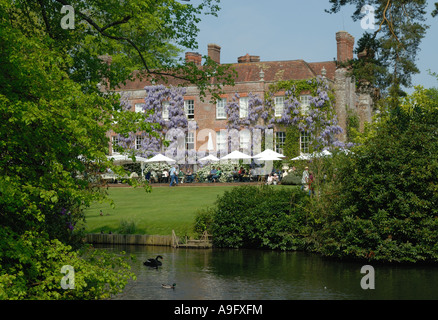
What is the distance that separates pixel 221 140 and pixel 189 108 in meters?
4.47

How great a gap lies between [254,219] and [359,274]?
657 cm

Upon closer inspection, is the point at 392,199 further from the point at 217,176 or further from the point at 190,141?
the point at 190,141

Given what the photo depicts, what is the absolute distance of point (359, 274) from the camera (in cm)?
2016

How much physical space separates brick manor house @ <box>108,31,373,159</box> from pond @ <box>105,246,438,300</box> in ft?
101

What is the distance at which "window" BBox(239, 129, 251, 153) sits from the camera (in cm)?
5410

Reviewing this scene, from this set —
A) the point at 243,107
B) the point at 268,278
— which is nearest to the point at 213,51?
the point at 243,107

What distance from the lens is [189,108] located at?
187 ft

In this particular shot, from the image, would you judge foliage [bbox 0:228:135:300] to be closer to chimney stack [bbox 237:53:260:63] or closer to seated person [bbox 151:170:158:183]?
seated person [bbox 151:170:158:183]

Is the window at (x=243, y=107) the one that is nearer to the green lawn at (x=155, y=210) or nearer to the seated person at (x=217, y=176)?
the seated person at (x=217, y=176)

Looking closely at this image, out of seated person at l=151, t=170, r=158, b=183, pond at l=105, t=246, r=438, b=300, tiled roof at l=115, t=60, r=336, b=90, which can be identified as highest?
tiled roof at l=115, t=60, r=336, b=90

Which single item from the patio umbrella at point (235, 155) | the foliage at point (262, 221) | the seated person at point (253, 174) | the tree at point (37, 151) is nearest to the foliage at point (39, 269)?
the tree at point (37, 151)

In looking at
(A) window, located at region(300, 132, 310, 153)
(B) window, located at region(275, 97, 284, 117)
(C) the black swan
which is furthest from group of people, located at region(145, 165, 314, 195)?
(C) the black swan

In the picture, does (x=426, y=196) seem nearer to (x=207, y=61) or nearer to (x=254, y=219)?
(x=254, y=219)
